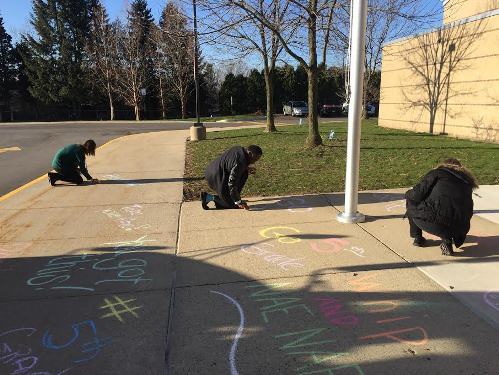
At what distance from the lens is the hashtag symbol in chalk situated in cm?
348

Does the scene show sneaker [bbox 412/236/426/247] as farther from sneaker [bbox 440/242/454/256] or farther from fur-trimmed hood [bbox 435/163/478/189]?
fur-trimmed hood [bbox 435/163/478/189]

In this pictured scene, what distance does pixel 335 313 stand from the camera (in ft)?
11.1

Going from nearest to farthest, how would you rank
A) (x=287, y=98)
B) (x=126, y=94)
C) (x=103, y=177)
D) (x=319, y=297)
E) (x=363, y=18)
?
(x=319, y=297) < (x=363, y=18) < (x=103, y=177) < (x=126, y=94) < (x=287, y=98)

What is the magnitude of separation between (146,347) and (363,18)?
439 cm

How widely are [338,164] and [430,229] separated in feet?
17.9

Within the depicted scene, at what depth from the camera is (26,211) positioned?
6906 mm

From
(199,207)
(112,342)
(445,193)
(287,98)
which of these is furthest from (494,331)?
(287,98)

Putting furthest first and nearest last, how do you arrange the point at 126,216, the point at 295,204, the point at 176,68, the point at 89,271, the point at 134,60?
the point at 176,68, the point at 134,60, the point at 295,204, the point at 126,216, the point at 89,271

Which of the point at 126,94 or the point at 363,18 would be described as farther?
the point at 126,94

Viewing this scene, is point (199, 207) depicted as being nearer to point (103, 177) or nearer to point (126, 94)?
point (103, 177)

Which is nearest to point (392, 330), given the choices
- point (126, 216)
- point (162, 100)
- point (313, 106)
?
point (126, 216)

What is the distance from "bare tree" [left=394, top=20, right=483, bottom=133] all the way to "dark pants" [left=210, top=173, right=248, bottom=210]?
11646 mm

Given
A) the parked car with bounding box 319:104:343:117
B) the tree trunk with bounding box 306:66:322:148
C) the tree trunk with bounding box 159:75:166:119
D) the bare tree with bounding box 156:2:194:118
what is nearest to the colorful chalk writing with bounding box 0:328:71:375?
the tree trunk with bounding box 306:66:322:148

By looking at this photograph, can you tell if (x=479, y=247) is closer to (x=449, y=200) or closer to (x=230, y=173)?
Result: (x=449, y=200)
